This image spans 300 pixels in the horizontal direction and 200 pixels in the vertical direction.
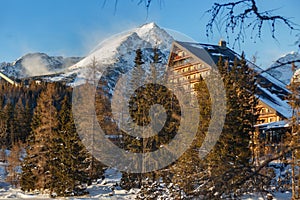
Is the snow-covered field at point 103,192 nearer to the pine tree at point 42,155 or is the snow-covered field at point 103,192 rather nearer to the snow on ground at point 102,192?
the snow on ground at point 102,192

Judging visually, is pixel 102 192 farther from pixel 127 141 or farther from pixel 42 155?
pixel 42 155

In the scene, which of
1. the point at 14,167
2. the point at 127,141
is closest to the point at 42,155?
the point at 14,167

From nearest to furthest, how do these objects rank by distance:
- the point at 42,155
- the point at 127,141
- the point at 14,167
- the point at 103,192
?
the point at 103,192 → the point at 127,141 → the point at 42,155 → the point at 14,167

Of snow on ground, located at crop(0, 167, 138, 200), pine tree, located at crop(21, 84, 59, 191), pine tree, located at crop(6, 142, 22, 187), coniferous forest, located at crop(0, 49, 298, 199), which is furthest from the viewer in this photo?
pine tree, located at crop(6, 142, 22, 187)

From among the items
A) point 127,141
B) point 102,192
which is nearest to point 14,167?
point 102,192

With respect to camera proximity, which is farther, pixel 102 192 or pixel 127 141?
pixel 127 141

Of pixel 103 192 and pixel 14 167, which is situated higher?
pixel 14 167

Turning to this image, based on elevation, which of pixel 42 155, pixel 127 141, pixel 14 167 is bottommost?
pixel 14 167

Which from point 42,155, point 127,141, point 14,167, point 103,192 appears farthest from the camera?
point 14,167

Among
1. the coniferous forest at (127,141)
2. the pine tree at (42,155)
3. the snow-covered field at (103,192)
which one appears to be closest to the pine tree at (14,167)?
the coniferous forest at (127,141)

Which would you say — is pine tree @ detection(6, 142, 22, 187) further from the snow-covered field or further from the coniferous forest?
the snow-covered field

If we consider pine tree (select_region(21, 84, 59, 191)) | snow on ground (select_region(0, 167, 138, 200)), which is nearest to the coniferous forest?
pine tree (select_region(21, 84, 59, 191))

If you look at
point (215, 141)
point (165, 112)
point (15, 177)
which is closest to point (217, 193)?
point (215, 141)

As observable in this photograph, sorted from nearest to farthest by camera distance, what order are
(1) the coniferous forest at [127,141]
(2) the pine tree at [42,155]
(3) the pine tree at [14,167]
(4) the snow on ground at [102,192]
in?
(1) the coniferous forest at [127,141] → (4) the snow on ground at [102,192] → (2) the pine tree at [42,155] → (3) the pine tree at [14,167]
